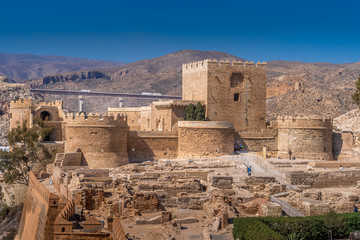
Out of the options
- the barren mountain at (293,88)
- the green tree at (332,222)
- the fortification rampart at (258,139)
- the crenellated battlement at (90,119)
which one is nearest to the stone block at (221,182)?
the green tree at (332,222)

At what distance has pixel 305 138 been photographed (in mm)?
38125

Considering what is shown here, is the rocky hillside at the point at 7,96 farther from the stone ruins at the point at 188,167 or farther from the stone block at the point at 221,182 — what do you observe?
the stone block at the point at 221,182

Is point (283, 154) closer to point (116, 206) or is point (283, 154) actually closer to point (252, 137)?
point (252, 137)

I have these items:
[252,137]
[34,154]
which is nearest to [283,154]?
[252,137]

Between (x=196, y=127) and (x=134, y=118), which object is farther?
(x=134, y=118)

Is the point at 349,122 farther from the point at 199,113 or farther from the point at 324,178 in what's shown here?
the point at 324,178

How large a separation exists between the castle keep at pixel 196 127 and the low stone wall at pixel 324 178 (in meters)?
9.53

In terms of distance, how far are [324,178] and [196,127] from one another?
11229mm

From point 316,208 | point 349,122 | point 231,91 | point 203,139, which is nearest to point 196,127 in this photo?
point 203,139

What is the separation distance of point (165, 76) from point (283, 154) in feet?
397

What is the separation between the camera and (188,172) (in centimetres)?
2783

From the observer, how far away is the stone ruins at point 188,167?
19.3 metres

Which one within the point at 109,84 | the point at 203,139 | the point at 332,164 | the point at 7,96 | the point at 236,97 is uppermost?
the point at 109,84

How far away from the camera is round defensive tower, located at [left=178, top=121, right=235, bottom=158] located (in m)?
35.8
